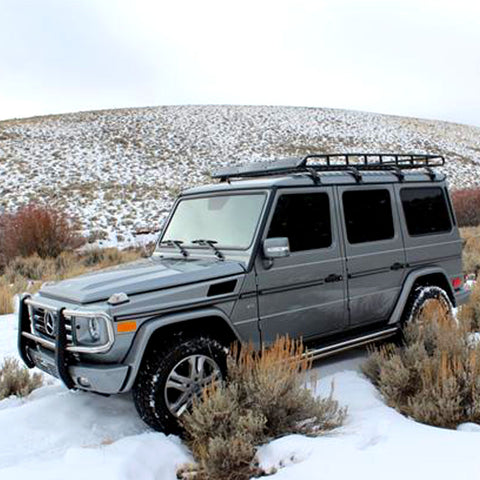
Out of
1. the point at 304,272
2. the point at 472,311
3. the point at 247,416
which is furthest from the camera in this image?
the point at 472,311

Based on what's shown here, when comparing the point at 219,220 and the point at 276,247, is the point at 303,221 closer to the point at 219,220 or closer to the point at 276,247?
the point at 276,247

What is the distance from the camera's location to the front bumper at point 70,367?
12.1 ft

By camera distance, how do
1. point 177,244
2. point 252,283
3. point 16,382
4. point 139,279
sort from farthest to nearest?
1. point 177,244
2. point 16,382
3. point 252,283
4. point 139,279

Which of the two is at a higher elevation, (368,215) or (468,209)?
(368,215)

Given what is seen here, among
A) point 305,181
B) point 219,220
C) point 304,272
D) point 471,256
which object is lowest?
point 471,256

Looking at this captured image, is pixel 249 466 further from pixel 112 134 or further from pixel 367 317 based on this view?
pixel 112 134

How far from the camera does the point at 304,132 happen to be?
46.0 meters

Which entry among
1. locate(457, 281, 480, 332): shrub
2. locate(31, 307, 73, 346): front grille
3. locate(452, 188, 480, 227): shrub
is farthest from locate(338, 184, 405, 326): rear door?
locate(452, 188, 480, 227): shrub

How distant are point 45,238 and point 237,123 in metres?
36.3

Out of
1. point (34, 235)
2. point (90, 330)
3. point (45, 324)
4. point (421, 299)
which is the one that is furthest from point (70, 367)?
point (34, 235)

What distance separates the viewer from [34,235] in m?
13.8

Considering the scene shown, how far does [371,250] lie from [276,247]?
145 centimetres

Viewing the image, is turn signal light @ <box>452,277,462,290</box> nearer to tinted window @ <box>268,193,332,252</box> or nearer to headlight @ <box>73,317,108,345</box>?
tinted window @ <box>268,193,332,252</box>

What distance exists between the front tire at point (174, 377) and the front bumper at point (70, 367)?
207 millimetres
